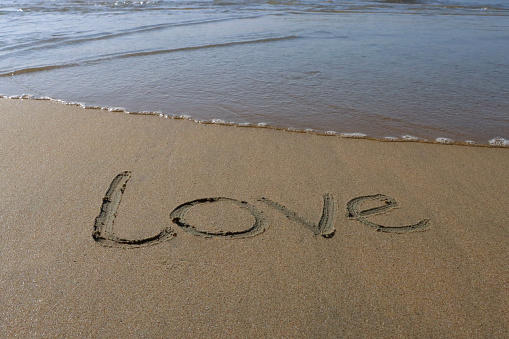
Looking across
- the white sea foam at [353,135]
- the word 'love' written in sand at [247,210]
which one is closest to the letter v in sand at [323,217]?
the word 'love' written in sand at [247,210]

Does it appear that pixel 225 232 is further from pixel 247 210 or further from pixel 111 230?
pixel 111 230

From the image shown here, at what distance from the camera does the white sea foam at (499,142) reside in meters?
3.43

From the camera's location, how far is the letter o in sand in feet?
7.25

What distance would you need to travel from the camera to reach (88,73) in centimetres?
552

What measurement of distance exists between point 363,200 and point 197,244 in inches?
43.9

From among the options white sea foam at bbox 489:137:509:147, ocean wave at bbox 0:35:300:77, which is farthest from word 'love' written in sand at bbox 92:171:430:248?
ocean wave at bbox 0:35:300:77

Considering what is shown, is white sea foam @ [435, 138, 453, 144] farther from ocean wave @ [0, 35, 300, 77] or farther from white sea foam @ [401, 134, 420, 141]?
ocean wave @ [0, 35, 300, 77]

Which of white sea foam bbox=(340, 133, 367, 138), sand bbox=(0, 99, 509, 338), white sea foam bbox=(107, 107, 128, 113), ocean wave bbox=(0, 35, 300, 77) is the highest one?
ocean wave bbox=(0, 35, 300, 77)

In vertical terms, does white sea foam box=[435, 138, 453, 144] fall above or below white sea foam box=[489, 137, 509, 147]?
above

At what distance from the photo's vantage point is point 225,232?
7.30 feet

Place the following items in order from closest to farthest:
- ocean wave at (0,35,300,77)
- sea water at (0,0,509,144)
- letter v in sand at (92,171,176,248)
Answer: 1. letter v in sand at (92,171,176,248)
2. sea water at (0,0,509,144)
3. ocean wave at (0,35,300,77)

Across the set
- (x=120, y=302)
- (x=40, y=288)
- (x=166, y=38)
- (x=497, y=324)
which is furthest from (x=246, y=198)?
(x=166, y=38)

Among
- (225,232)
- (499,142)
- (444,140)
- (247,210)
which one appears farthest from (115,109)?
(499,142)

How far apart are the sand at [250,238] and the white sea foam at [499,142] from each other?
14cm
